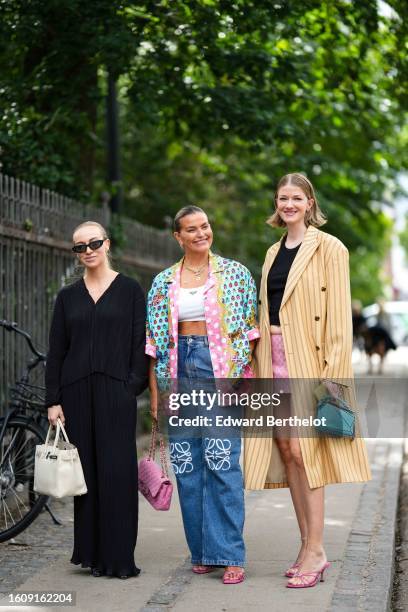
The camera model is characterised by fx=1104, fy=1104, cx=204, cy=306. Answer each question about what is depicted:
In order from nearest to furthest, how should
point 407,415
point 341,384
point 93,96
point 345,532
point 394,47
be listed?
point 341,384 → point 345,532 → point 93,96 → point 394,47 → point 407,415

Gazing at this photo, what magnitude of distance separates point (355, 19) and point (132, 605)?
729 centimetres

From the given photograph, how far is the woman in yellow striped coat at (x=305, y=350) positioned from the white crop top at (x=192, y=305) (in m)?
0.32

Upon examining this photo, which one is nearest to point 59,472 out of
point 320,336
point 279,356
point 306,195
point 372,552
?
point 279,356

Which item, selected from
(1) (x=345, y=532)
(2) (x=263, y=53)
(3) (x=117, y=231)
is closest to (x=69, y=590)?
(1) (x=345, y=532)

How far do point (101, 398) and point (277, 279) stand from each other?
3.54ft

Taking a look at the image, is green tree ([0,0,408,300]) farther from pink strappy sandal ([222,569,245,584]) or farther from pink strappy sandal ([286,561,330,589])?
pink strappy sandal ([286,561,330,589])

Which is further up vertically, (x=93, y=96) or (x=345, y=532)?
(x=93, y=96)

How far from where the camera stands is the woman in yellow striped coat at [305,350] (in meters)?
5.42

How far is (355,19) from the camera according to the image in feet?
35.3

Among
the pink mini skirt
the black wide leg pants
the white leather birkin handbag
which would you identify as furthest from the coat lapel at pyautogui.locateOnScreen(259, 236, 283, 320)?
the white leather birkin handbag

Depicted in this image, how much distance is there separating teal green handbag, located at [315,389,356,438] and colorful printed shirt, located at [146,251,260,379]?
43cm

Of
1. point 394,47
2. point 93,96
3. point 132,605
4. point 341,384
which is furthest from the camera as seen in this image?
point 394,47

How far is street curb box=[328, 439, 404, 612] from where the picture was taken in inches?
206

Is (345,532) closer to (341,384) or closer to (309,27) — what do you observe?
(341,384)
